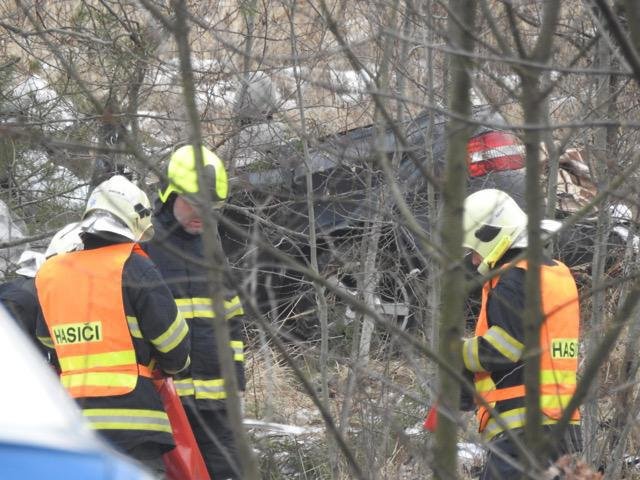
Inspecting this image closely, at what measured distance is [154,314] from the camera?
4777 mm

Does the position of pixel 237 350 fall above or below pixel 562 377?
above

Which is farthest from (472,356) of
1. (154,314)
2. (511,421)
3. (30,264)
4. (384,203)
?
(30,264)

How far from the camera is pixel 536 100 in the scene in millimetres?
2520

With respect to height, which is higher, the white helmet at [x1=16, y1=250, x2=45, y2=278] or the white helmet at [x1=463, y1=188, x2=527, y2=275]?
the white helmet at [x1=16, y1=250, x2=45, y2=278]

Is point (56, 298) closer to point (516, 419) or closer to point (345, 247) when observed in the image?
point (516, 419)

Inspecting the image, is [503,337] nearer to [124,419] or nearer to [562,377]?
[562,377]

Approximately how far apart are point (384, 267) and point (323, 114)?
1.20 metres

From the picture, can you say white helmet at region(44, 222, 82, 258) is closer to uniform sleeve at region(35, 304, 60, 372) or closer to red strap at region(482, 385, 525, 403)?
uniform sleeve at region(35, 304, 60, 372)

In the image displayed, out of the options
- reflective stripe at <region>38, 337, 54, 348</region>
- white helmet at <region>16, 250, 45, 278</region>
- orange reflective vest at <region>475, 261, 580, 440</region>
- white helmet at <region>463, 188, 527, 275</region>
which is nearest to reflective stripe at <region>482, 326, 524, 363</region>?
orange reflective vest at <region>475, 261, 580, 440</region>

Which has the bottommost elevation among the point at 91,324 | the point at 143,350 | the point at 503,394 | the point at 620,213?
the point at 503,394

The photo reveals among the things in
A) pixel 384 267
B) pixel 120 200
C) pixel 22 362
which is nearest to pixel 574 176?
pixel 384 267

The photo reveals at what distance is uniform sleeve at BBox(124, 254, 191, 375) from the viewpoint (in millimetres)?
4766

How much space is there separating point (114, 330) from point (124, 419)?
391 millimetres

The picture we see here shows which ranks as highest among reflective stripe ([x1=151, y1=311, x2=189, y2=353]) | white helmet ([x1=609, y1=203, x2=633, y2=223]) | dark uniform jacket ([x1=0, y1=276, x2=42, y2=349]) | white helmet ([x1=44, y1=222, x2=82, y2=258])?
white helmet ([x1=44, y1=222, x2=82, y2=258])
